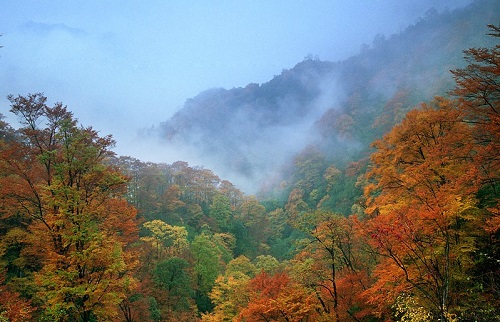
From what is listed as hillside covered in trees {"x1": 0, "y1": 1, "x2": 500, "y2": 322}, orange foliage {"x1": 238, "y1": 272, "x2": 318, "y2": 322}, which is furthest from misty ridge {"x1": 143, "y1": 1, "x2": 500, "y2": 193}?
orange foliage {"x1": 238, "y1": 272, "x2": 318, "y2": 322}

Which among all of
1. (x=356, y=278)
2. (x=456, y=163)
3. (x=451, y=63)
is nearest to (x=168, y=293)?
(x=356, y=278)

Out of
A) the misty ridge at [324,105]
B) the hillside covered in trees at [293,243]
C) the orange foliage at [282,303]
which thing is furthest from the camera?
the misty ridge at [324,105]

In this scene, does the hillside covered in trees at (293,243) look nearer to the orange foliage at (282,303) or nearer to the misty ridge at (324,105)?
the orange foliage at (282,303)

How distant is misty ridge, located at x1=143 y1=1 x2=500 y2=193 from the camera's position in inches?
2719

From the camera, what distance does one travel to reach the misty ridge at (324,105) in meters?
69.1

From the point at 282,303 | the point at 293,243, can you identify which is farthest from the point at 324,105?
the point at 282,303

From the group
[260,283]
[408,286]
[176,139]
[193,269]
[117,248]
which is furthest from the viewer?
[176,139]

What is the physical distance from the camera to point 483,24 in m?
Result: 68.6

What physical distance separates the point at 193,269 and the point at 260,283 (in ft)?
47.6

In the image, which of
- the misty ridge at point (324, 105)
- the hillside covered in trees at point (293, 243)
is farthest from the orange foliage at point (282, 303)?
the misty ridge at point (324, 105)

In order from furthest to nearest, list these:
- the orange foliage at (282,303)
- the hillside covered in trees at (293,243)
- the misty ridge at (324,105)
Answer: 1. the misty ridge at (324,105)
2. the orange foliage at (282,303)
3. the hillside covered in trees at (293,243)

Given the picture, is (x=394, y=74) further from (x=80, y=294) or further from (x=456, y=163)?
(x=80, y=294)

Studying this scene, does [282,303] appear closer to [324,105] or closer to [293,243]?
[293,243]

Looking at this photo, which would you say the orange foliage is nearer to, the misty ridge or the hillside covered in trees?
the hillside covered in trees
